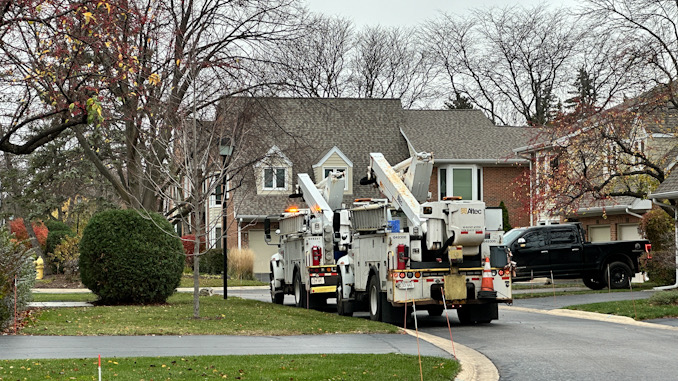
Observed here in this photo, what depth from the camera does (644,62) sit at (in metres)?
26.3

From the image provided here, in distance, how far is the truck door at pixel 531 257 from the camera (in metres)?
28.8

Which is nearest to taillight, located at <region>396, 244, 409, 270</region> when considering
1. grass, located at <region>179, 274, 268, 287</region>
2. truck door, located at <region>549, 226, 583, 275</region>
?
truck door, located at <region>549, 226, 583, 275</region>

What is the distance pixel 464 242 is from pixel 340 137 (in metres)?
30.7

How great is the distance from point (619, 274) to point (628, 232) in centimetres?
759

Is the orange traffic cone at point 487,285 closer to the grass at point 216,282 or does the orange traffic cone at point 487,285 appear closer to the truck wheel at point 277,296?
the truck wheel at point 277,296

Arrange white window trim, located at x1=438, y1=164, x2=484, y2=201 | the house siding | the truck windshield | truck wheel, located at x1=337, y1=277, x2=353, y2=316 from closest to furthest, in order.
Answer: truck wheel, located at x1=337, y1=277, x2=353, y2=316 < the truck windshield < white window trim, located at x1=438, y1=164, x2=484, y2=201 < the house siding

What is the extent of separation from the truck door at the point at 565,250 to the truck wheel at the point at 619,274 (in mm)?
1027

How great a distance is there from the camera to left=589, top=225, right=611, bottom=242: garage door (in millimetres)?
37312

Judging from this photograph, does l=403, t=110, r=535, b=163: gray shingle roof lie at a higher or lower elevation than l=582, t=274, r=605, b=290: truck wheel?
Answer: higher

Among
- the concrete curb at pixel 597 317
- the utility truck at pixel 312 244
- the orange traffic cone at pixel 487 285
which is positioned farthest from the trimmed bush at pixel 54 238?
the orange traffic cone at pixel 487 285

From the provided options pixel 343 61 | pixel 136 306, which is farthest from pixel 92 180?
pixel 136 306

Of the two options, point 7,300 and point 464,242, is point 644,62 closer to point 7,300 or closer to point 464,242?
point 464,242

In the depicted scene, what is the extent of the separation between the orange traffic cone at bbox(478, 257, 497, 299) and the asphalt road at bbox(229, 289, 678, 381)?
2.26 ft

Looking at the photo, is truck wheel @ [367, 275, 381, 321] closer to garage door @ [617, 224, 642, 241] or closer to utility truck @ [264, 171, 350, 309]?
utility truck @ [264, 171, 350, 309]
